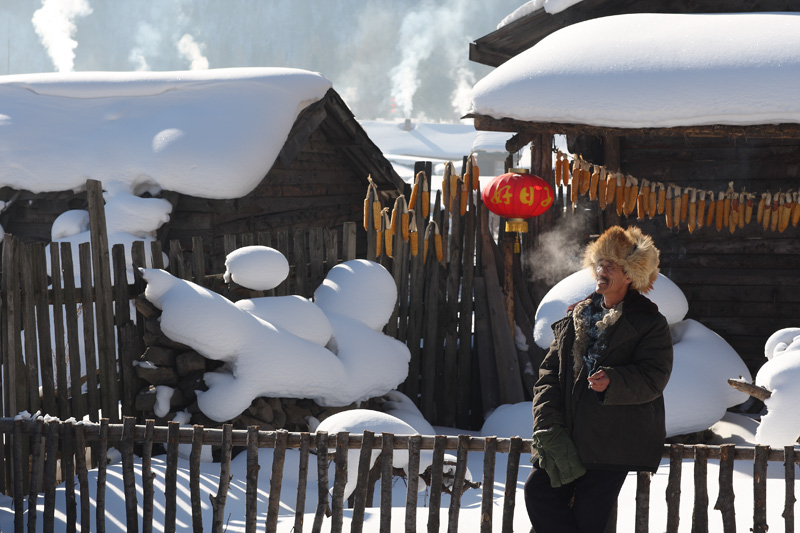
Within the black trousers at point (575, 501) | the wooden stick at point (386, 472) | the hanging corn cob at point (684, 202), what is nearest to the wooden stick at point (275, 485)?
the wooden stick at point (386, 472)

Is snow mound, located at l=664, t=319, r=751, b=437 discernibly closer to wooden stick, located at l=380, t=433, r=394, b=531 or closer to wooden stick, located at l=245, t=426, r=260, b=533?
wooden stick, located at l=380, t=433, r=394, b=531

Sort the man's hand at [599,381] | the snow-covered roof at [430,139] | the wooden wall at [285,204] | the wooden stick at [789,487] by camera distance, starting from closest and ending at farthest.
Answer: the man's hand at [599,381] → the wooden stick at [789,487] → the wooden wall at [285,204] → the snow-covered roof at [430,139]

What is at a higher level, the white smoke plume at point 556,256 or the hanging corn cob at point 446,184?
the hanging corn cob at point 446,184

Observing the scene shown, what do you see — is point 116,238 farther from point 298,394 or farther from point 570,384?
point 570,384

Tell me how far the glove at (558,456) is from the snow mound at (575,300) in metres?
3.43

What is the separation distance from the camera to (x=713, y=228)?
8.48 meters

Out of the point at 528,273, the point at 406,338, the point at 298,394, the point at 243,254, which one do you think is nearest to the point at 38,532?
the point at 298,394

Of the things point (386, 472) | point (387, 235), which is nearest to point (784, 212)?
point (387, 235)

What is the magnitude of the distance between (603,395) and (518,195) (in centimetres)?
400

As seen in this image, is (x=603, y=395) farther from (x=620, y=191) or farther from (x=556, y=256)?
(x=556, y=256)

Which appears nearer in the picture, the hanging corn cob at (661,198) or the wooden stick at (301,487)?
the wooden stick at (301,487)

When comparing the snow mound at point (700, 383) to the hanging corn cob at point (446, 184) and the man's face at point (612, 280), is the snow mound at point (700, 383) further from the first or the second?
the man's face at point (612, 280)

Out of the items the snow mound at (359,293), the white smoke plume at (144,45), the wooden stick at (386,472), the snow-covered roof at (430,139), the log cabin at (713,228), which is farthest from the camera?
the white smoke plume at (144,45)

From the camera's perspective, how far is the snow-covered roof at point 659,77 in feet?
21.1
